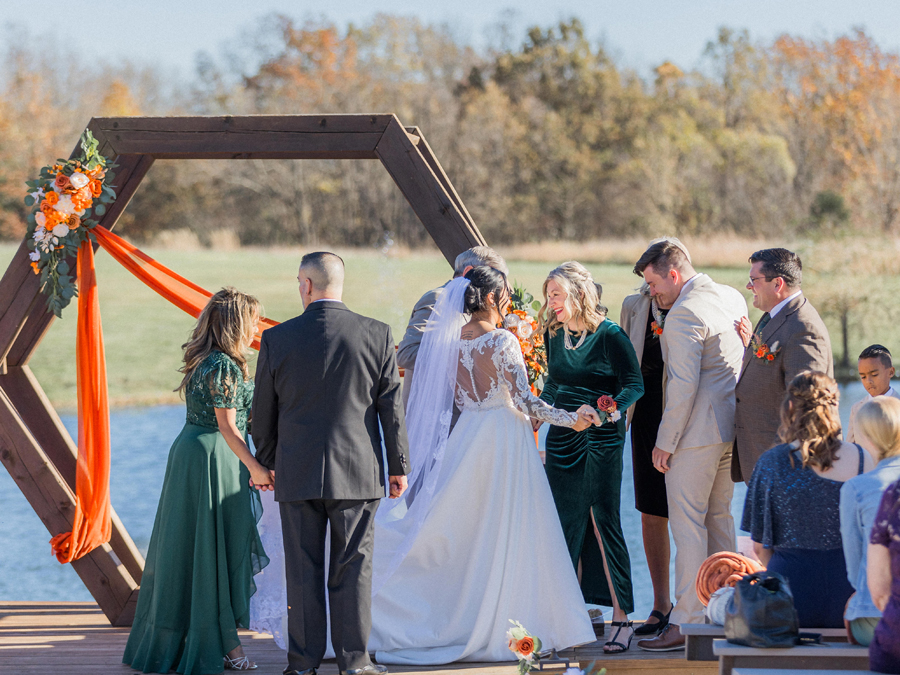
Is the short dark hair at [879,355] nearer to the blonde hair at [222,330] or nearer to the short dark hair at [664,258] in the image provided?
the short dark hair at [664,258]

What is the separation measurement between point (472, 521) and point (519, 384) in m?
0.64

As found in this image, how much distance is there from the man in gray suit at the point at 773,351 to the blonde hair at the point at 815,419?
813 mm

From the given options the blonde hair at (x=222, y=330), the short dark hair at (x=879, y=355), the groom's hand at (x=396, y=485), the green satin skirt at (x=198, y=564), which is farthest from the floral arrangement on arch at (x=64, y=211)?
the short dark hair at (x=879, y=355)

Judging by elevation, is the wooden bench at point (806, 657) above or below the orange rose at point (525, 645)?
above

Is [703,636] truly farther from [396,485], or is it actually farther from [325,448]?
[325,448]

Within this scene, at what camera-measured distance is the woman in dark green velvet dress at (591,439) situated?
4.14 meters

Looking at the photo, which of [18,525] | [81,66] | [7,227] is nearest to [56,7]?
[81,66]

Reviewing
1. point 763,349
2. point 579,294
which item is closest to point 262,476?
point 579,294

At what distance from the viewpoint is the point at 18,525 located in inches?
647

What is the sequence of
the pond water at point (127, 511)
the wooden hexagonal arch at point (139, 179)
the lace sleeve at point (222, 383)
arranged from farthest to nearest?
1. the pond water at point (127, 511)
2. the wooden hexagonal arch at point (139, 179)
3. the lace sleeve at point (222, 383)

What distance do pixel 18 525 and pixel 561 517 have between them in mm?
14867

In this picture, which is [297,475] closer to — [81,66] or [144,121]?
[144,121]

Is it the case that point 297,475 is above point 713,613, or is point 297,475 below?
above

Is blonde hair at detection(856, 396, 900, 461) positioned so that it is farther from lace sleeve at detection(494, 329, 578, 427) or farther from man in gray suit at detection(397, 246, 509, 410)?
man in gray suit at detection(397, 246, 509, 410)
